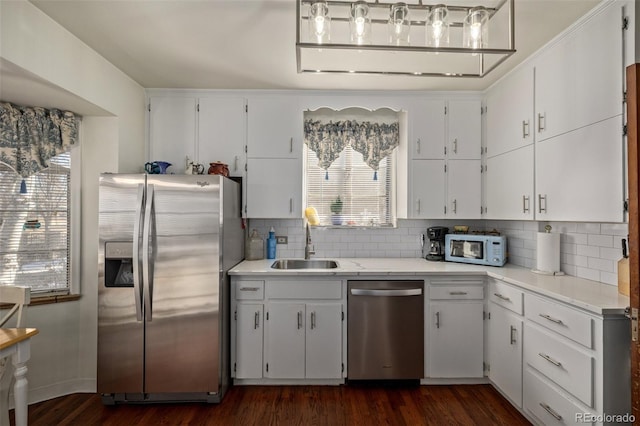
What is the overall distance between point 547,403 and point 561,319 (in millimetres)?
539

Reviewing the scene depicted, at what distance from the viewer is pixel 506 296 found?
8.09ft

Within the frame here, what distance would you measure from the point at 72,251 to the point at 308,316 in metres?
1.94

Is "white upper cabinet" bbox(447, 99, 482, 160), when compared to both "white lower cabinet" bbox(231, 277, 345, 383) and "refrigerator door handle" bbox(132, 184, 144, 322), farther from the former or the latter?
"refrigerator door handle" bbox(132, 184, 144, 322)

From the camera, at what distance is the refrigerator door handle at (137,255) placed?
92.6 inches

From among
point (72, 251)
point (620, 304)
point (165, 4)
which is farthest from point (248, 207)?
point (620, 304)

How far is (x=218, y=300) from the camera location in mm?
2480

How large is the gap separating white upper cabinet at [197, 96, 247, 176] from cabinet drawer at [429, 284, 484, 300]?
1974 millimetres

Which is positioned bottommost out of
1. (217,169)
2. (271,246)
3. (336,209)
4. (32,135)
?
(271,246)

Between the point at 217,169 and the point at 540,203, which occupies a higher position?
the point at 217,169

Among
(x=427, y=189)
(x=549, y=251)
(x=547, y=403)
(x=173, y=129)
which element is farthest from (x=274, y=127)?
(x=547, y=403)

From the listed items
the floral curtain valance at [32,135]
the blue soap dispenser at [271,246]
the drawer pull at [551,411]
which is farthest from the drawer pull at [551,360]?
the floral curtain valance at [32,135]

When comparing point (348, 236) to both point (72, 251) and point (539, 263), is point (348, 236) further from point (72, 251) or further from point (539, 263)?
point (72, 251)

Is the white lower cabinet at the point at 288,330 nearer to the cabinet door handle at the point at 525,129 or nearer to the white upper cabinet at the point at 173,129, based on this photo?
the white upper cabinet at the point at 173,129

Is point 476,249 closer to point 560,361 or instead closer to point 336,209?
point 560,361
